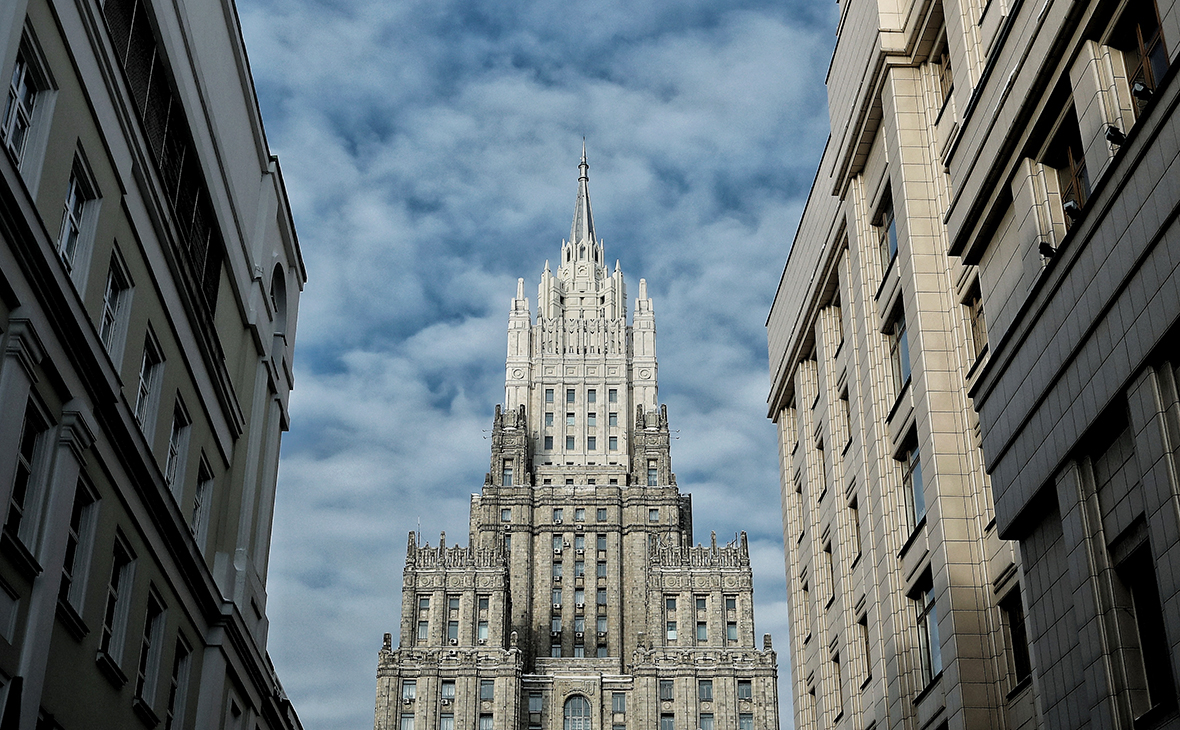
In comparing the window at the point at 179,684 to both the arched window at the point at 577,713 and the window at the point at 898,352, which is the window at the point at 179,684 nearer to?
the window at the point at 898,352

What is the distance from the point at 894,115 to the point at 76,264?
2072cm

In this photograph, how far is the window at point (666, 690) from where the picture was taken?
125 metres

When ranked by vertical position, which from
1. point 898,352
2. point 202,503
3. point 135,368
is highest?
point 898,352

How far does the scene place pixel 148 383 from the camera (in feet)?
98.3

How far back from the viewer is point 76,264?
2481 centimetres

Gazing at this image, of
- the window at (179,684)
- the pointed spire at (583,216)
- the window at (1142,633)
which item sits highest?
the pointed spire at (583,216)

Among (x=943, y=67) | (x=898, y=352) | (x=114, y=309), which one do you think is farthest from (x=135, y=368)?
(x=943, y=67)

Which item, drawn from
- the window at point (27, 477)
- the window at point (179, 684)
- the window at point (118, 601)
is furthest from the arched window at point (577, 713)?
the window at point (27, 477)

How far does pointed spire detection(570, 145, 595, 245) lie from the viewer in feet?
589

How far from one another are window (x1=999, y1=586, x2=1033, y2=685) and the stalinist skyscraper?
97.2m

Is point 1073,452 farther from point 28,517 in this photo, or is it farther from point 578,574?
point 578,574

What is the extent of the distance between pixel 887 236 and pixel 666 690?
92.9 m

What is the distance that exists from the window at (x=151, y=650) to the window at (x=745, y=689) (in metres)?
100

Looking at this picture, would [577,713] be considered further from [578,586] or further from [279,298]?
[279,298]
